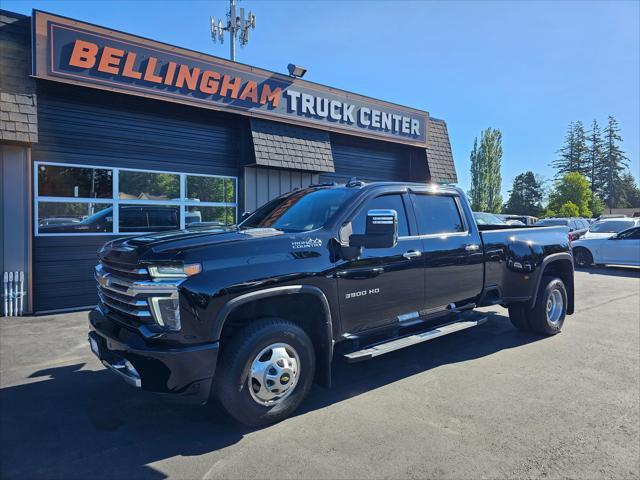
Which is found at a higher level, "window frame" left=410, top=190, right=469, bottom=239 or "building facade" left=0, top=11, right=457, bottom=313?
"building facade" left=0, top=11, right=457, bottom=313

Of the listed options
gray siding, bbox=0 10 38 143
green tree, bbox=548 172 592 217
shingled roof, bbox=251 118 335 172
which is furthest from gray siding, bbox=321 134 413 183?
green tree, bbox=548 172 592 217

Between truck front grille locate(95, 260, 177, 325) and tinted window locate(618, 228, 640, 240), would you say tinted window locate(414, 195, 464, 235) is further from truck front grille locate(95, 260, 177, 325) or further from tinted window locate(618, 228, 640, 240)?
tinted window locate(618, 228, 640, 240)

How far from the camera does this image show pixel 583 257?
51.2ft

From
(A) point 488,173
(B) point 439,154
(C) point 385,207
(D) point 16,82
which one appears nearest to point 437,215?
(C) point 385,207

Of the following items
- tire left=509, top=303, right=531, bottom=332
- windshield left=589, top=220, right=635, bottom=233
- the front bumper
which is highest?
windshield left=589, top=220, right=635, bottom=233

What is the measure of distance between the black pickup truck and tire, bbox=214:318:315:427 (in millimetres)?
10

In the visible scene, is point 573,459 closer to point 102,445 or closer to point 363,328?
point 363,328

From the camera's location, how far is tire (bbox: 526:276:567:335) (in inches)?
244

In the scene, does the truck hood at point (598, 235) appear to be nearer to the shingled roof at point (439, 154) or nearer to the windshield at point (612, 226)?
the windshield at point (612, 226)

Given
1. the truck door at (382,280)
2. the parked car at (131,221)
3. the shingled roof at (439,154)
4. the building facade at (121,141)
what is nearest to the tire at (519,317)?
the truck door at (382,280)

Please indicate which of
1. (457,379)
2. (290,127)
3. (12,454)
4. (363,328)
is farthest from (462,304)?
(290,127)

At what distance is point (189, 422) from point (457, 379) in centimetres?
277

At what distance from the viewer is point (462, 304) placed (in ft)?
17.3

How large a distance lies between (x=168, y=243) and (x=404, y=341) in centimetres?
250
